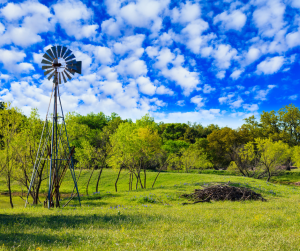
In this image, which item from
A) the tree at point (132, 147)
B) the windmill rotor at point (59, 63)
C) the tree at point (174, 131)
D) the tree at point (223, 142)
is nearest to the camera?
the windmill rotor at point (59, 63)

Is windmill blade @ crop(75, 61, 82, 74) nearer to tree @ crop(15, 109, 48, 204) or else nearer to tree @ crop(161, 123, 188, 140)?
tree @ crop(15, 109, 48, 204)

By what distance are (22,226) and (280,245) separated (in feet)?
30.0

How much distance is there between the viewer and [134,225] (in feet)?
27.1

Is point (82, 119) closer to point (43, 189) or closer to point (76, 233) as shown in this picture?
point (43, 189)

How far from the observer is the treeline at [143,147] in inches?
864

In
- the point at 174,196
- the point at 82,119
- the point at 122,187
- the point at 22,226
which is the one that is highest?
the point at 82,119

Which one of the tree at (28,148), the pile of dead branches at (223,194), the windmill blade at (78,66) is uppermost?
the windmill blade at (78,66)

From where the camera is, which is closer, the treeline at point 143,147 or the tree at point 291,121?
the treeline at point 143,147

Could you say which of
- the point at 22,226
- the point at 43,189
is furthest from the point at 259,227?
the point at 43,189

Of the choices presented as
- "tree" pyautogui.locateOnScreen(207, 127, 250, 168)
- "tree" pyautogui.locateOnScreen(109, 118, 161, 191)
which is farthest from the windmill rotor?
"tree" pyautogui.locateOnScreen(207, 127, 250, 168)

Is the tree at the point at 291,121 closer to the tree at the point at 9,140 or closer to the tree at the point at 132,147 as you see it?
the tree at the point at 132,147

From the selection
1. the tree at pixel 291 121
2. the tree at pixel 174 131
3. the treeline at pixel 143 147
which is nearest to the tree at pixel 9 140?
the treeline at pixel 143 147

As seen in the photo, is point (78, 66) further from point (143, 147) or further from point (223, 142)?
point (223, 142)

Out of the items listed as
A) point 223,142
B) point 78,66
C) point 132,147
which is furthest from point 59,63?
point 223,142
